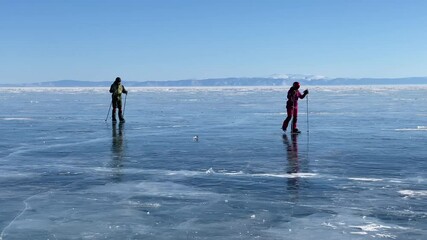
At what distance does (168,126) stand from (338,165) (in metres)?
10.5

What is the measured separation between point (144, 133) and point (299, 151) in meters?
6.52

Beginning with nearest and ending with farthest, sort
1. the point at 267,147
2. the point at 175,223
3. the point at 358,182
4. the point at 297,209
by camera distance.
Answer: the point at 175,223 → the point at 297,209 → the point at 358,182 → the point at 267,147

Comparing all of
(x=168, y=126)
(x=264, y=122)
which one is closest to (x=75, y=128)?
(x=168, y=126)

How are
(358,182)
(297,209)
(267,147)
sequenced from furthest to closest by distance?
1. (267,147)
2. (358,182)
3. (297,209)

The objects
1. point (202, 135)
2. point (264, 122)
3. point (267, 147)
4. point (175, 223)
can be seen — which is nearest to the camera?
point (175, 223)

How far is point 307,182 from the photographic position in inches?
355

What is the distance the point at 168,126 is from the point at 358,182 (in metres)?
12.2

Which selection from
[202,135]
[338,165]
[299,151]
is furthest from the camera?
[202,135]

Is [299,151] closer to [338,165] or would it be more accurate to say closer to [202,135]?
[338,165]

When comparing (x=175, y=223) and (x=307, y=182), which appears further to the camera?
(x=307, y=182)

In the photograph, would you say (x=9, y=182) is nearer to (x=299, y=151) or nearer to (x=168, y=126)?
(x=299, y=151)

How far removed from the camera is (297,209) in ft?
23.5

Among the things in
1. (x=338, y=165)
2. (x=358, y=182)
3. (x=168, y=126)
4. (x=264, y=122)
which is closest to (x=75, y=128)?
(x=168, y=126)

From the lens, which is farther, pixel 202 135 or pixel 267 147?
pixel 202 135
